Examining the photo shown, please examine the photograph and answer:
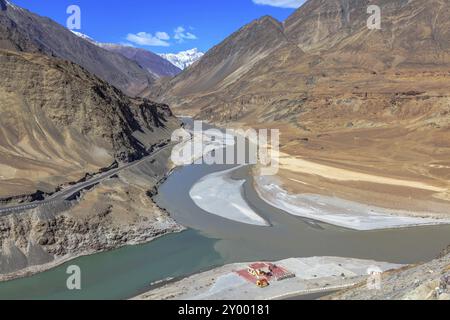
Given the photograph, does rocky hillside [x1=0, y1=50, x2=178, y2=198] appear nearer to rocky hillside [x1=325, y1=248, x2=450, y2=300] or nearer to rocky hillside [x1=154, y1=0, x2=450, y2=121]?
rocky hillside [x1=325, y1=248, x2=450, y2=300]

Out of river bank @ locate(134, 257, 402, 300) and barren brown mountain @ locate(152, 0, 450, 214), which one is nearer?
river bank @ locate(134, 257, 402, 300)

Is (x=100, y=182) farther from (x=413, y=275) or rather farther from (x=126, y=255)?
(x=413, y=275)

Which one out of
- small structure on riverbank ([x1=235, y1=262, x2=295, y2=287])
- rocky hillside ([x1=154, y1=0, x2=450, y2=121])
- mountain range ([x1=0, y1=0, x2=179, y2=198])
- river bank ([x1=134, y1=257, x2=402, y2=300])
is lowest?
river bank ([x1=134, y1=257, x2=402, y2=300])

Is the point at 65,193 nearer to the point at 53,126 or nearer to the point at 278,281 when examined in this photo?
the point at 53,126

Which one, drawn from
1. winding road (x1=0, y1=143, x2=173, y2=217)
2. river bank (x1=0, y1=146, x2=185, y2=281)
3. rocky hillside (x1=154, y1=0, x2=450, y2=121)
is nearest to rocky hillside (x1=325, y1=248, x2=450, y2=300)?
river bank (x1=0, y1=146, x2=185, y2=281)

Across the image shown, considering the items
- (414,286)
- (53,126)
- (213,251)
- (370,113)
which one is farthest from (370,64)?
(414,286)

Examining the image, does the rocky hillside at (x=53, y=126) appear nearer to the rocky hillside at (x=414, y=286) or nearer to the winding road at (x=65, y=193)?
the winding road at (x=65, y=193)
